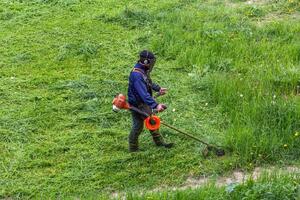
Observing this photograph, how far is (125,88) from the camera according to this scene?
8859 mm

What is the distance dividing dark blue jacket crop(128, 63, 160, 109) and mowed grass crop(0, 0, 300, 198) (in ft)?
2.51

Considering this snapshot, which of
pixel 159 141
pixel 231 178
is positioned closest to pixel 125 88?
pixel 159 141

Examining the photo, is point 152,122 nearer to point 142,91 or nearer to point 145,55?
point 142,91

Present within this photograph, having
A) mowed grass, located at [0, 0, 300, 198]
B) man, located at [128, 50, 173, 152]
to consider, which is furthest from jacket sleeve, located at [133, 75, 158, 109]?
mowed grass, located at [0, 0, 300, 198]

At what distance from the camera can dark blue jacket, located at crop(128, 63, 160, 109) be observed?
6609 mm

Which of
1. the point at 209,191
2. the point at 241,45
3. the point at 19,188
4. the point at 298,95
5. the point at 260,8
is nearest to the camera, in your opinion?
the point at 209,191

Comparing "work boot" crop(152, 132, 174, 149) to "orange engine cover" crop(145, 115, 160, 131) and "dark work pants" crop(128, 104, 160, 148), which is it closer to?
"dark work pants" crop(128, 104, 160, 148)

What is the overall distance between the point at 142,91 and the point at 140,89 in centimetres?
3

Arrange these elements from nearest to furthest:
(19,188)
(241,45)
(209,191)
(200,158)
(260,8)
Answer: (209,191) < (19,188) < (200,158) < (241,45) < (260,8)

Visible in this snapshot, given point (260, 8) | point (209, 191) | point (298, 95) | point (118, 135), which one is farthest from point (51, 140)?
point (260, 8)

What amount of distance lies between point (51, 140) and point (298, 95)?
3646mm

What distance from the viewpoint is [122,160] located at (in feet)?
22.9

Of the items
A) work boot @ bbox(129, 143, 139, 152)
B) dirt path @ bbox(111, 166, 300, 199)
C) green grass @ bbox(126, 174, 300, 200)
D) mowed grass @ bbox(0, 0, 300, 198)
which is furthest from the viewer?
work boot @ bbox(129, 143, 139, 152)

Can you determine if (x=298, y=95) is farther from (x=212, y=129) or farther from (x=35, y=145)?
(x=35, y=145)
